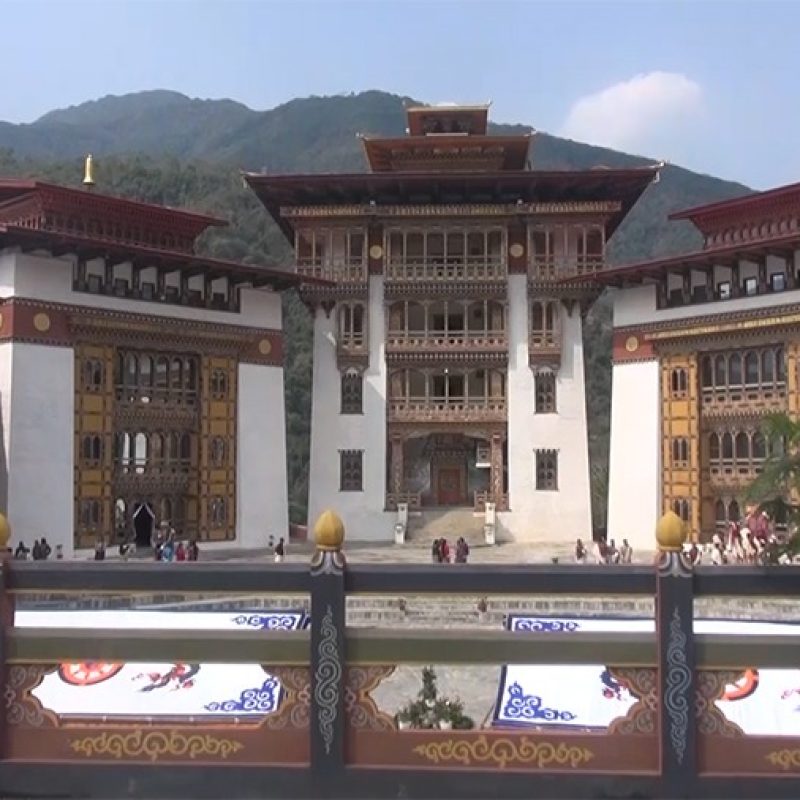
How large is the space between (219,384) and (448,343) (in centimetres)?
882

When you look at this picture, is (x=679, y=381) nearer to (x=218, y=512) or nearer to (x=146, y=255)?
(x=218, y=512)

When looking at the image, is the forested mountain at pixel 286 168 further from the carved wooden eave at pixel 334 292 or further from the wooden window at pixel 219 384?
the wooden window at pixel 219 384

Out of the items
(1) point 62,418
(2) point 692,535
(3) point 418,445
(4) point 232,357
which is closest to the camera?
(1) point 62,418

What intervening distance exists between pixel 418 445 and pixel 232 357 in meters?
22.5

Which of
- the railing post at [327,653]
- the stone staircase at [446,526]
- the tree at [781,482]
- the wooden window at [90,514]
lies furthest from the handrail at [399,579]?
the stone staircase at [446,526]

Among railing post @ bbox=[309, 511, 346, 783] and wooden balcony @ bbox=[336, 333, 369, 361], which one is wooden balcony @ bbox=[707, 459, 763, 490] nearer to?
wooden balcony @ bbox=[336, 333, 369, 361]

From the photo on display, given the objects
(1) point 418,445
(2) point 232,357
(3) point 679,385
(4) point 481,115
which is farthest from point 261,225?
(3) point 679,385

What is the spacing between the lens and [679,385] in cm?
2961

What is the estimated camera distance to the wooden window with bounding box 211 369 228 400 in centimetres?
3039

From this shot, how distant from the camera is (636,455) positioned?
30.7m

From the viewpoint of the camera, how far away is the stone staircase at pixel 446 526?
1284 inches

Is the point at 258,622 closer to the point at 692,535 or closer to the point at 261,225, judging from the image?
the point at 692,535

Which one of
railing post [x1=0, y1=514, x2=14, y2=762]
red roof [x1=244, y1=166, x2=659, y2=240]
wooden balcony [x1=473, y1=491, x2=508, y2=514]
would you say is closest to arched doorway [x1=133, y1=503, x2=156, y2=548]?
wooden balcony [x1=473, y1=491, x2=508, y2=514]

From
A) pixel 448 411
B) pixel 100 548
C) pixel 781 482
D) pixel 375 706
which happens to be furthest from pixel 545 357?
pixel 375 706
